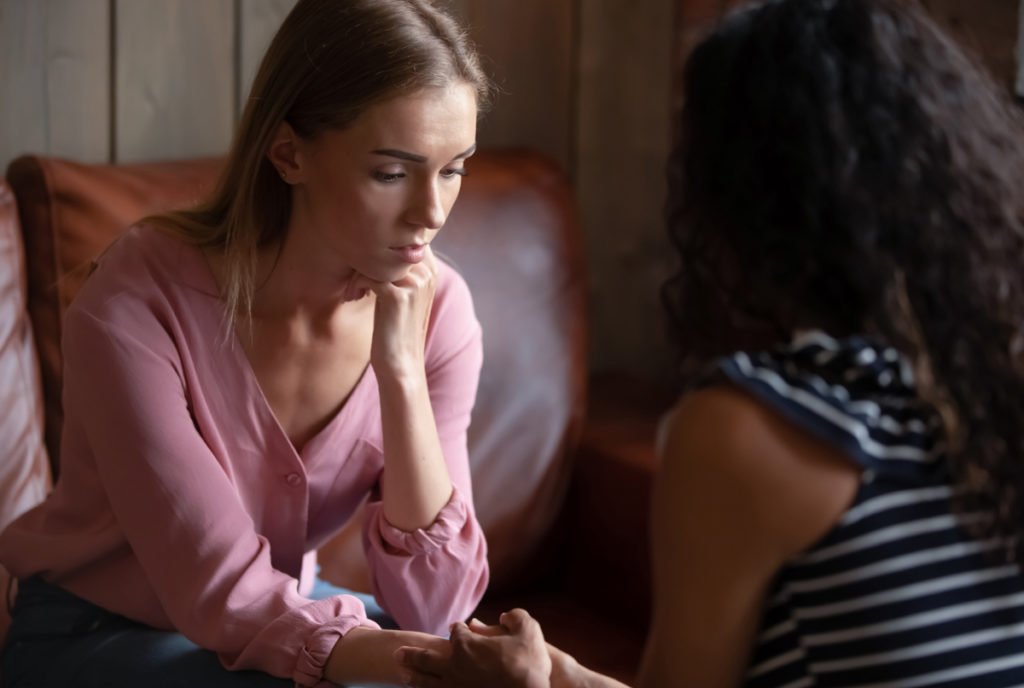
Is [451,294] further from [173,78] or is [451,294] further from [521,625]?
[173,78]

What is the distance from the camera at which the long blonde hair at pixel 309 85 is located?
1.23 m

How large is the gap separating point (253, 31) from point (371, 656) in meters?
1.09

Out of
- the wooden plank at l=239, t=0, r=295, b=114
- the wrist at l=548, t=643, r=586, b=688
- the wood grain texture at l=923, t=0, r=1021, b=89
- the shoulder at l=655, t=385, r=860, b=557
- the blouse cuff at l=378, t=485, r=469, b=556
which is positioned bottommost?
the wrist at l=548, t=643, r=586, b=688

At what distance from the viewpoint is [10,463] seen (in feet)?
4.92

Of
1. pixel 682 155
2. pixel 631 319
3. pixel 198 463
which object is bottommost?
pixel 631 319

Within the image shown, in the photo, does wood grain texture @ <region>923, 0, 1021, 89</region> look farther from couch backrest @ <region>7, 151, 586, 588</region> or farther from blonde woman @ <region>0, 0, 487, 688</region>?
blonde woman @ <region>0, 0, 487, 688</region>

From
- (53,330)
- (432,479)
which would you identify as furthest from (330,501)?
(53,330)

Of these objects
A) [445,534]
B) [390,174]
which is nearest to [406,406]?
[445,534]

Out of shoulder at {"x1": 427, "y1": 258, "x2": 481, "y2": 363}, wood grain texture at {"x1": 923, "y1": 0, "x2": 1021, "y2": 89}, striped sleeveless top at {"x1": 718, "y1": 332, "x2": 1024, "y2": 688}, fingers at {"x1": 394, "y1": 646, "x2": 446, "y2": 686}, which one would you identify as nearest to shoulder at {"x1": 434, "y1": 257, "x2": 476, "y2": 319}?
shoulder at {"x1": 427, "y1": 258, "x2": 481, "y2": 363}

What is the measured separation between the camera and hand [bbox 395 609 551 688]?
112cm

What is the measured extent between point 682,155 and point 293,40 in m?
0.52

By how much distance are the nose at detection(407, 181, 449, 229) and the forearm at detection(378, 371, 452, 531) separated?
18 cm

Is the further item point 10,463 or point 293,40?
point 10,463

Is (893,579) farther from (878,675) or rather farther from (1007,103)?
(1007,103)
